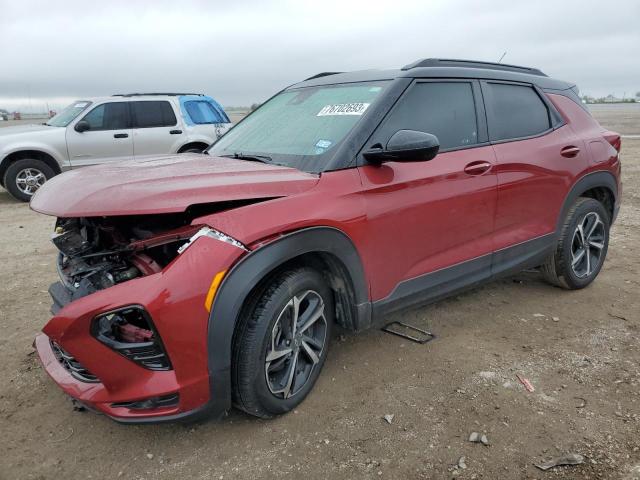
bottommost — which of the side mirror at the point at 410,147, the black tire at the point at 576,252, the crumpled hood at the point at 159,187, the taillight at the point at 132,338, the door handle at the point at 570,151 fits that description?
the black tire at the point at 576,252

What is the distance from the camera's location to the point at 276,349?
2621 millimetres

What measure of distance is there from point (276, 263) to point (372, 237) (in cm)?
66

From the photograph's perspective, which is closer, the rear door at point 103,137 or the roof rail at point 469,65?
the roof rail at point 469,65

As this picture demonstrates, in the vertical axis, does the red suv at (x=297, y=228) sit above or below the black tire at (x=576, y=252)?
above

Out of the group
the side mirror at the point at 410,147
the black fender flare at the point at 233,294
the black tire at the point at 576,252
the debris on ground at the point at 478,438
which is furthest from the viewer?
the black tire at the point at 576,252

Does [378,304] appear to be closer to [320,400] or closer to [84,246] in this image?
[320,400]

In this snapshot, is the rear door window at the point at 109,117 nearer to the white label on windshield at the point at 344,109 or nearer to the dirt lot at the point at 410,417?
the dirt lot at the point at 410,417

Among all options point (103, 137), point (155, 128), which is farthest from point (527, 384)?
point (103, 137)

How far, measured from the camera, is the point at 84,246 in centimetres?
273

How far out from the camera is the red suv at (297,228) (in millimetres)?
2240

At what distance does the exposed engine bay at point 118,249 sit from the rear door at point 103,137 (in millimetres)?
6915

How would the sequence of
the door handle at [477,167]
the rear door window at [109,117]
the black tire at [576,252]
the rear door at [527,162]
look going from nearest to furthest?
A: the door handle at [477,167], the rear door at [527,162], the black tire at [576,252], the rear door window at [109,117]

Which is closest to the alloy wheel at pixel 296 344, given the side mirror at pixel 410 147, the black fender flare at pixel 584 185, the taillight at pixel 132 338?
the taillight at pixel 132 338

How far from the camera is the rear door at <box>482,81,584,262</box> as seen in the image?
3.60 meters
